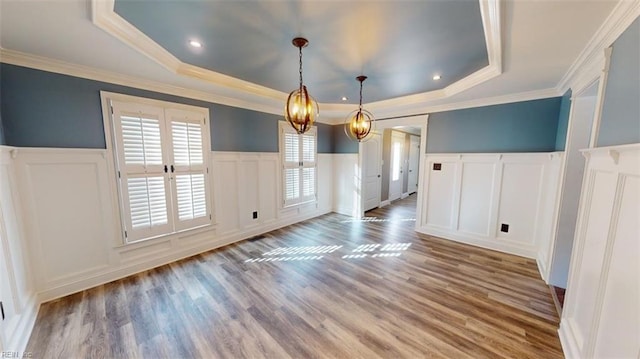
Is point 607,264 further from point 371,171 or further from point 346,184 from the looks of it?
point 371,171

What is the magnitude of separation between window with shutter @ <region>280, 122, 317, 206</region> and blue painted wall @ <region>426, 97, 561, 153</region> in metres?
2.43

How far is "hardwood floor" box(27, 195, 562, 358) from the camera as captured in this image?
1.77m

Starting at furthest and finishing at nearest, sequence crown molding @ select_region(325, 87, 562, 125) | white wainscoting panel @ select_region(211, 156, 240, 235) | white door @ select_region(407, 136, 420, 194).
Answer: white door @ select_region(407, 136, 420, 194) → white wainscoting panel @ select_region(211, 156, 240, 235) → crown molding @ select_region(325, 87, 562, 125)

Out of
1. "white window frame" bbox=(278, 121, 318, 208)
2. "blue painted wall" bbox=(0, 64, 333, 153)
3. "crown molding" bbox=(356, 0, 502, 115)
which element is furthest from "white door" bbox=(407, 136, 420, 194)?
"blue painted wall" bbox=(0, 64, 333, 153)

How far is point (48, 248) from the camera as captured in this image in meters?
2.31

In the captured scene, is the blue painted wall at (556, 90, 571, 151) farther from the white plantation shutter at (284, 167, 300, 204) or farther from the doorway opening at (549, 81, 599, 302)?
the white plantation shutter at (284, 167, 300, 204)

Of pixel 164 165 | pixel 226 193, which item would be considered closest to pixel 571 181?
pixel 226 193

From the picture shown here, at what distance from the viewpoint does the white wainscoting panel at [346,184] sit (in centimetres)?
538

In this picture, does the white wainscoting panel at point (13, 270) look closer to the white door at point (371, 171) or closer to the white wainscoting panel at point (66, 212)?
the white wainscoting panel at point (66, 212)

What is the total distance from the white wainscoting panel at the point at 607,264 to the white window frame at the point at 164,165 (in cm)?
403

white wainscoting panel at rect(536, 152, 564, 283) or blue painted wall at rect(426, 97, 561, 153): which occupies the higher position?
blue painted wall at rect(426, 97, 561, 153)

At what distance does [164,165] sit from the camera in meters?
2.95

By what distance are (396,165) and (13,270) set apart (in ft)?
23.7

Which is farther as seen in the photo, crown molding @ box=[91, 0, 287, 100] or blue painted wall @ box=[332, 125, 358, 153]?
blue painted wall @ box=[332, 125, 358, 153]
